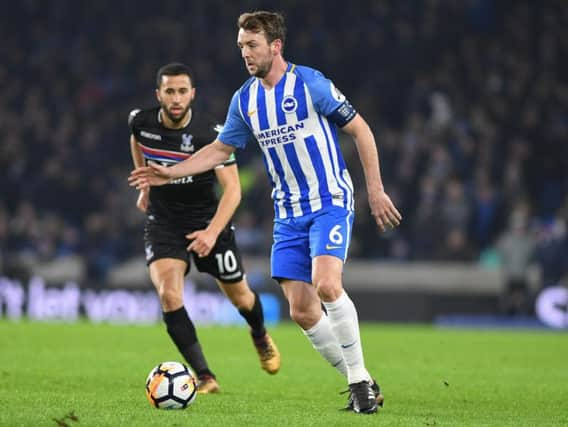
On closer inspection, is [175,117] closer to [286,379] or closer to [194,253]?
[194,253]

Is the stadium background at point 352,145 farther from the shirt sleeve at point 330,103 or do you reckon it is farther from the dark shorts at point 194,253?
the shirt sleeve at point 330,103

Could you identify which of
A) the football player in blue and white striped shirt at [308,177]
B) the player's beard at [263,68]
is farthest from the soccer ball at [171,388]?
the player's beard at [263,68]

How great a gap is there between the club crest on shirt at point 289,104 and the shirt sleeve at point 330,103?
114mm

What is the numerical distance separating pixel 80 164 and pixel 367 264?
6.29m

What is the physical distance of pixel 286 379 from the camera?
8969 millimetres

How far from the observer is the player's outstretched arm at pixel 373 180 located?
20.7 feet

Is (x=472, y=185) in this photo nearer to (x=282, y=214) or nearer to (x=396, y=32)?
(x=396, y=32)

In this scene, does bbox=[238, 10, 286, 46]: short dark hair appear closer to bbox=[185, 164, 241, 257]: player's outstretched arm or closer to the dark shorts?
bbox=[185, 164, 241, 257]: player's outstretched arm

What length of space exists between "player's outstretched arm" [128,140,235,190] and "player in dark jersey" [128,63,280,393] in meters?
0.60

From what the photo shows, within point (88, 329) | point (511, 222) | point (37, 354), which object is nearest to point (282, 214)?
point (37, 354)

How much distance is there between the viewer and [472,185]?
1800cm

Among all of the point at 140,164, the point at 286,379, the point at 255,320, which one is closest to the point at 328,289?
the point at 255,320

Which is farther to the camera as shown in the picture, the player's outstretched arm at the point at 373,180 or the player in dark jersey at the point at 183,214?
the player in dark jersey at the point at 183,214

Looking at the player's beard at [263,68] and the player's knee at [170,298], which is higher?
the player's beard at [263,68]
